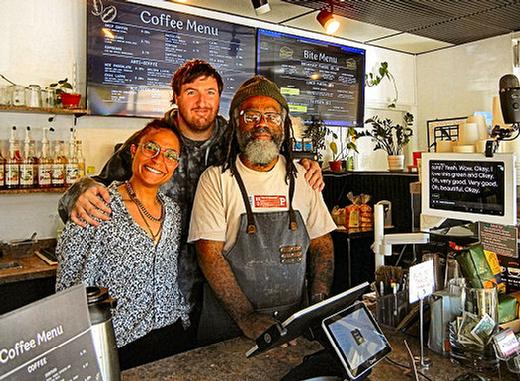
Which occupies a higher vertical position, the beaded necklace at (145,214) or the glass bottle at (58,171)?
the glass bottle at (58,171)

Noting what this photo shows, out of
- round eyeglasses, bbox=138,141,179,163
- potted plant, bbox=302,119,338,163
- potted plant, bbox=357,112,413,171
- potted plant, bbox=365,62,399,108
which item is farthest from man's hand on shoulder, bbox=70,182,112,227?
potted plant, bbox=365,62,399,108

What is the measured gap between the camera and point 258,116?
5.83ft

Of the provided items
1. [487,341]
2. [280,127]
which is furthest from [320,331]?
[280,127]

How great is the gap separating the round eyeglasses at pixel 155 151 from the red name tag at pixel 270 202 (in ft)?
1.14

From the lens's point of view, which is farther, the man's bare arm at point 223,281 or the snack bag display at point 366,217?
the snack bag display at point 366,217

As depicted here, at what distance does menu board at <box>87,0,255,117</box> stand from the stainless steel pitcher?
2503mm

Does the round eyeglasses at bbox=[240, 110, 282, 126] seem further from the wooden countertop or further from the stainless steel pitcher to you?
the wooden countertop

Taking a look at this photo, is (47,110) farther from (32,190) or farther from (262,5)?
(262,5)

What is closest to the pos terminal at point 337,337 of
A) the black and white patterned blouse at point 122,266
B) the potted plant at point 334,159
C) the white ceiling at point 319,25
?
the black and white patterned blouse at point 122,266

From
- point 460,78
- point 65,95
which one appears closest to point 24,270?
point 65,95

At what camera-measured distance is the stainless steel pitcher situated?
87cm

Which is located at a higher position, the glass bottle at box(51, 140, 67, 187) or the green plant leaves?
the green plant leaves

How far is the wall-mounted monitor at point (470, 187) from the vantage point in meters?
1.33

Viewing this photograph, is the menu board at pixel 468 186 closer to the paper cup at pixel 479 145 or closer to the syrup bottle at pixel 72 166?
the paper cup at pixel 479 145
